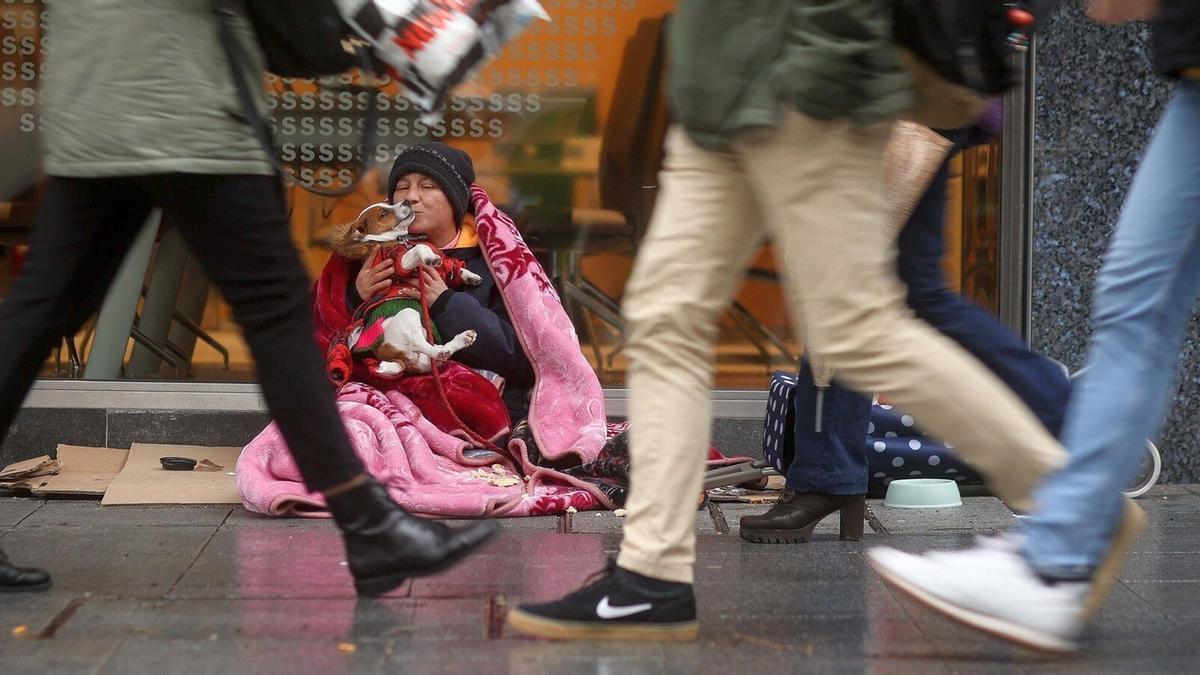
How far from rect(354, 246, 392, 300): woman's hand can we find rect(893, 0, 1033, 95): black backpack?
8.03ft

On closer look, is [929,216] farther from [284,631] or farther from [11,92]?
[11,92]

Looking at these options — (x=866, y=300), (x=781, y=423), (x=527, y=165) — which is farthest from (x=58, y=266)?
(x=527, y=165)

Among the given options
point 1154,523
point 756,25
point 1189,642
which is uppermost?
point 756,25

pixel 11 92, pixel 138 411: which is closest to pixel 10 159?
pixel 11 92

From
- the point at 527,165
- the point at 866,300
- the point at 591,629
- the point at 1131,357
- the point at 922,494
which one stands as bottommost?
the point at 922,494

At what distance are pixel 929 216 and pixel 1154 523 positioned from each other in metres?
1.37

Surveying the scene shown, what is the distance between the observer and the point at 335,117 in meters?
5.44

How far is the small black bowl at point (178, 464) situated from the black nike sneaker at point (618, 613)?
2.46 m

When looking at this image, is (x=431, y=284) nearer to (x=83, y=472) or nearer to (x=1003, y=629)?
(x=83, y=472)

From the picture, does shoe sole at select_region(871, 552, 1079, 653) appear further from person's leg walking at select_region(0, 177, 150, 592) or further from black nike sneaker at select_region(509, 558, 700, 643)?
person's leg walking at select_region(0, 177, 150, 592)

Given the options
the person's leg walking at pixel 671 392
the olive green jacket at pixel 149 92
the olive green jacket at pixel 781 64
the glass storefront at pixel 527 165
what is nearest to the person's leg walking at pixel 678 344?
the person's leg walking at pixel 671 392

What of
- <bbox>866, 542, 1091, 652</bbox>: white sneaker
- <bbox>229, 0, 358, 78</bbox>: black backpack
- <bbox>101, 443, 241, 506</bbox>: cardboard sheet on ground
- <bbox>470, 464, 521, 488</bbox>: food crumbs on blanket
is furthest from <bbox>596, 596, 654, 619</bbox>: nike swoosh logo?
<bbox>101, 443, 241, 506</bbox>: cardboard sheet on ground

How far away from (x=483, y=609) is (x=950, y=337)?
114 centimetres

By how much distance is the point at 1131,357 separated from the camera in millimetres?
2590
